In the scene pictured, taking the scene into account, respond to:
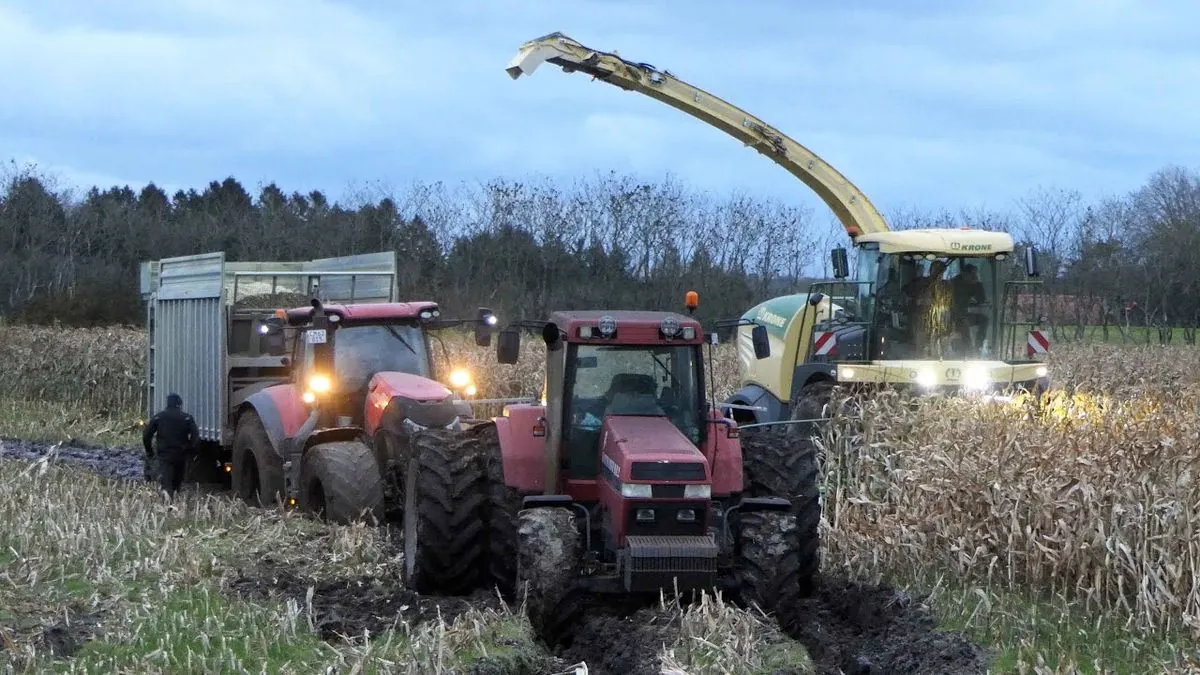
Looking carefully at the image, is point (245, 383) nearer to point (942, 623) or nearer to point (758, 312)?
point (758, 312)

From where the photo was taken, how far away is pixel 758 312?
15102 mm

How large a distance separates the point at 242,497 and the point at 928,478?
674cm

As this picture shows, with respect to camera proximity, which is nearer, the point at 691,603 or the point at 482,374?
the point at 691,603

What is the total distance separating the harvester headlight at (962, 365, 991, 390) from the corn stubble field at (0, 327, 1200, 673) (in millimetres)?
1321

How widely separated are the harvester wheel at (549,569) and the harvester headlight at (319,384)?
14.5 ft

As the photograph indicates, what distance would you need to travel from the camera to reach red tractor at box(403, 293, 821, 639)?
722 cm

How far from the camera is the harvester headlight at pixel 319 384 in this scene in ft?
37.2

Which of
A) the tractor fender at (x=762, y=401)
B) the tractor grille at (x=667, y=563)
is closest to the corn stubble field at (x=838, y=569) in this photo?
the tractor grille at (x=667, y=563)

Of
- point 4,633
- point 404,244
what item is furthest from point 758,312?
point 404,244

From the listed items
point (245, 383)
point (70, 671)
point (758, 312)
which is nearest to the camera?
point (70, 671)

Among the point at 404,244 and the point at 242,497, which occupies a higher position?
the point at 404,244

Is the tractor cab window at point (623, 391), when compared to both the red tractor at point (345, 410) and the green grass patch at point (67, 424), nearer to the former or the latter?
the red tractor at point (345, 410)

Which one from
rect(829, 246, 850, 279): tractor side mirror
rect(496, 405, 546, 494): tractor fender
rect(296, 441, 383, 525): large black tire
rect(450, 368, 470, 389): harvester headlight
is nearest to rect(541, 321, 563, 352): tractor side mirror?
rect(496, 405, 546, 494): tractor fender

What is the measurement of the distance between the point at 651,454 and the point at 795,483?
148 cm
